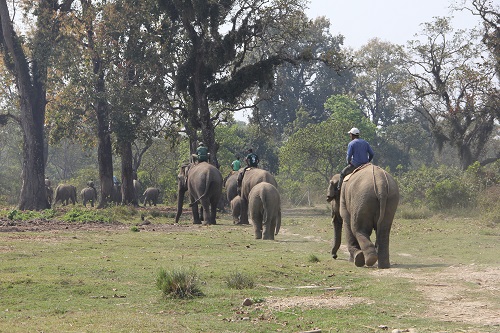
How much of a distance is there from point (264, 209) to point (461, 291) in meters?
10.4

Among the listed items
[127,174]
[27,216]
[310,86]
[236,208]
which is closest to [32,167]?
[127,174]

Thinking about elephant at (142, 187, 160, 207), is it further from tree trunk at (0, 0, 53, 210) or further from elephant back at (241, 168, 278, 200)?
elephant back at (241, 168, 278, 200)

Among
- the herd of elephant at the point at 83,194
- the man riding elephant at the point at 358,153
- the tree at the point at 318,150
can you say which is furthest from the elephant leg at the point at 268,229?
the tree at the point at 318,150

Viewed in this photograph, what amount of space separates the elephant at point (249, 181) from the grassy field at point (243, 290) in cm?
440

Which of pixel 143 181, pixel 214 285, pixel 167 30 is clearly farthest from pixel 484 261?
pixel 143 181

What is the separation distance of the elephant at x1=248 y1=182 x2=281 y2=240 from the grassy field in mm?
728

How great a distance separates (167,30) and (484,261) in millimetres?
26620

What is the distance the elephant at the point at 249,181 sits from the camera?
81.2 feet

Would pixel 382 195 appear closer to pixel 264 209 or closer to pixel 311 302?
pixel 311 302

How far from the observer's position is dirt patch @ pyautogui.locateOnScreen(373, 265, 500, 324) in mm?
9223

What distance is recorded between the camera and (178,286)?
10.7m

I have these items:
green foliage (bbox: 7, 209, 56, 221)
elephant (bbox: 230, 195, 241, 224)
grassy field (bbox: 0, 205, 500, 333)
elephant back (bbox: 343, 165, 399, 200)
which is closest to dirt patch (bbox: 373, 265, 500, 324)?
grassy field (bbox: 0, 205, 500, 333)

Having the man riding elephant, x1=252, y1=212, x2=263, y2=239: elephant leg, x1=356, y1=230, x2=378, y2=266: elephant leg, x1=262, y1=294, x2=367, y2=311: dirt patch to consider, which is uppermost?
the man riding elephant

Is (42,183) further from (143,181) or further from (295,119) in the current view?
(295,119)
